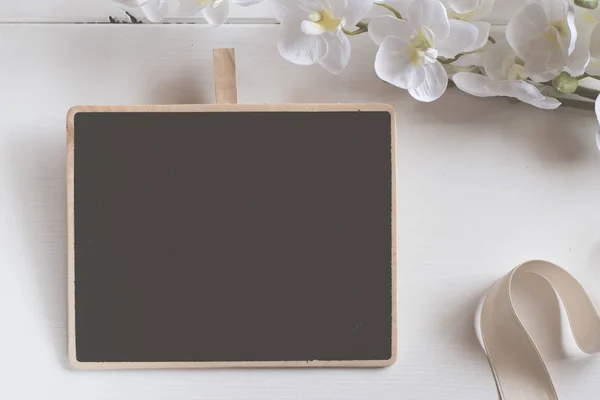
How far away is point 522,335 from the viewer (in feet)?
2.08

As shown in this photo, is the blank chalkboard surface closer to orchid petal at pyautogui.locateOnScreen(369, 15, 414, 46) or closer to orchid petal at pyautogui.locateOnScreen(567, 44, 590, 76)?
orchid petal at pyautogui.locateOnScreen(369, 15, 414, 46)

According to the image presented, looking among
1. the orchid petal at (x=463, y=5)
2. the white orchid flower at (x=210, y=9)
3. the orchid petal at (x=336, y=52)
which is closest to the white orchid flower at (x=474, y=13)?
the orchid petal at (x=463, y=5)

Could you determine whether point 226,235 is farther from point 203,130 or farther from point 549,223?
point 549,223

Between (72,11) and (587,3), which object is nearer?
(587,3)

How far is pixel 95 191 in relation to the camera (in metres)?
0.62

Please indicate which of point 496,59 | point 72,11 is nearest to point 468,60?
point 496,59

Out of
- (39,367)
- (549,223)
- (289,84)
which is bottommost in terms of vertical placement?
(39,367)

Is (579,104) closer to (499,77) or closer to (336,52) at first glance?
(499,77)

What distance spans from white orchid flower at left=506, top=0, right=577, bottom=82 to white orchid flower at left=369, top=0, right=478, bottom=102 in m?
0.05

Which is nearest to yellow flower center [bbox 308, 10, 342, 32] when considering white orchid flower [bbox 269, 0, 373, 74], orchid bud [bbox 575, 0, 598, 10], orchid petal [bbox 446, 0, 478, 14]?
white orchid flower [bbox 269, 0, 373, 74]

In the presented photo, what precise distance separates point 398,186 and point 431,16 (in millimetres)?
174

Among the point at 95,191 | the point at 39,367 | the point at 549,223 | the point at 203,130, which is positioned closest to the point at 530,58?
the point at 549,223

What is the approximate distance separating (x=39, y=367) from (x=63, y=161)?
0.69ft

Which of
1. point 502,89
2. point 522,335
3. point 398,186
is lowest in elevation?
point 522,335
